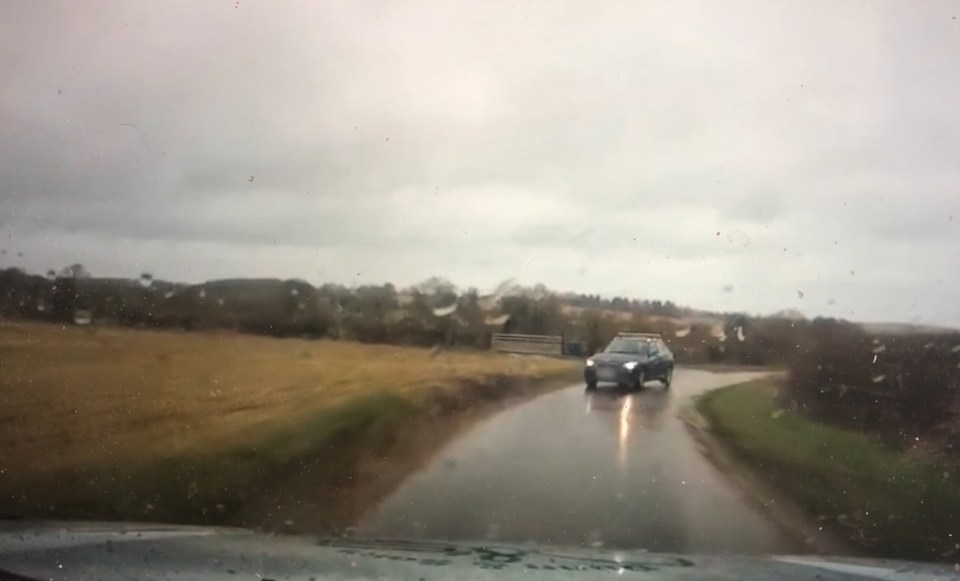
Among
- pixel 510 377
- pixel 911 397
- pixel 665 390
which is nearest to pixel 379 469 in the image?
pixel 510 377

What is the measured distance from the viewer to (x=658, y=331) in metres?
11.1

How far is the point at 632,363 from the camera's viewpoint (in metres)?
11.8

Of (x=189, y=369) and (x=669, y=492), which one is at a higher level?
(x=189, y=369)

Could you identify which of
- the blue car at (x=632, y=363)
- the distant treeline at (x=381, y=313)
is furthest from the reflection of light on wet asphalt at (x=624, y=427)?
the distant treeline at (x=381, y=313)


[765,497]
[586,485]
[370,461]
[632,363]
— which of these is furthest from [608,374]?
[370,461]

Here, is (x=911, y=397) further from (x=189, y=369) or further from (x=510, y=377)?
(x=189, y=369)

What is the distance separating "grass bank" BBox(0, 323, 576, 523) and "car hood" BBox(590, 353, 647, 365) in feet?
1.30

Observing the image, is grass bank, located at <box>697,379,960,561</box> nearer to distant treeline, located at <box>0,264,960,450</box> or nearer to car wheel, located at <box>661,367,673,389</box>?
distant treeline, located at <box>0,264,960,450</box>

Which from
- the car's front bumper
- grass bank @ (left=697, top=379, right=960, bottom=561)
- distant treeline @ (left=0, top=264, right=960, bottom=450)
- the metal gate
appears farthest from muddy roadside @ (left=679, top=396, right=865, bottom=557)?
the metal gate

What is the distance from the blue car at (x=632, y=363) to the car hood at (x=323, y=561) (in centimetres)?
505

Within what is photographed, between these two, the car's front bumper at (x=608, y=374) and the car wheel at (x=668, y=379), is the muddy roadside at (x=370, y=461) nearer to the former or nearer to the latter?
the car's front bumper at (x=608, y=374)

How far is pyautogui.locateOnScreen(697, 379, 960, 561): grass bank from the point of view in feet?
29.2

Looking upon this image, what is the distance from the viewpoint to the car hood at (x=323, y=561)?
5109 millimetres

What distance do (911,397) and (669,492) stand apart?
11.2 ft
